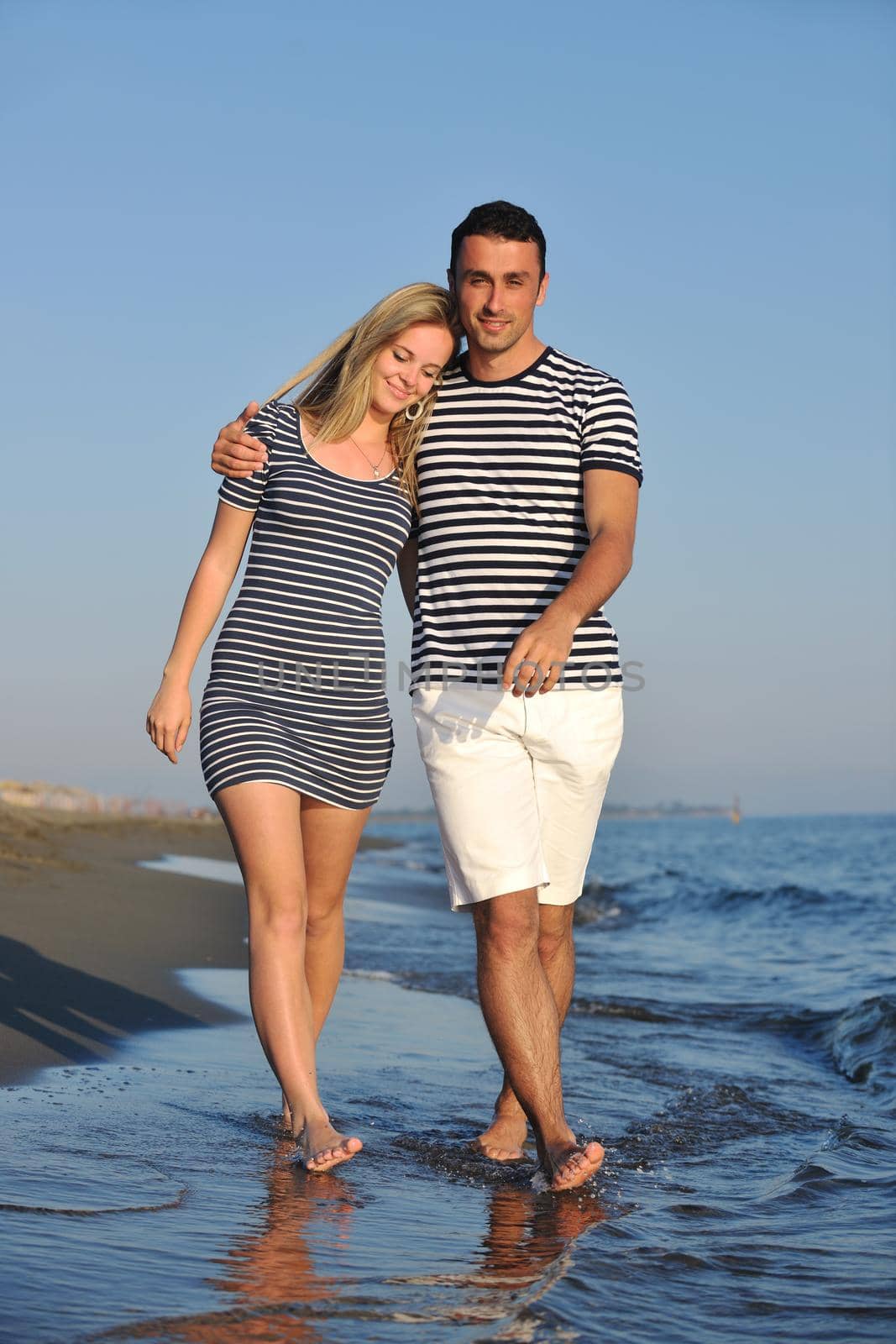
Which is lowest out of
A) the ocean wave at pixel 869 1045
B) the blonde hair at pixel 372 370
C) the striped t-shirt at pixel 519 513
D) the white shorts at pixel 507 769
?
the ocean wave at pixel 869 1045

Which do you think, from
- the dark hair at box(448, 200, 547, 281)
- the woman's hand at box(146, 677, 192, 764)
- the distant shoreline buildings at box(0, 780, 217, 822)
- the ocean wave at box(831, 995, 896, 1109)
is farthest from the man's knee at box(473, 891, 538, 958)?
the distant shoreline buildings at box(0, 780, 217, 822)

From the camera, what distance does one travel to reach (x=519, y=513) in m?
3.38

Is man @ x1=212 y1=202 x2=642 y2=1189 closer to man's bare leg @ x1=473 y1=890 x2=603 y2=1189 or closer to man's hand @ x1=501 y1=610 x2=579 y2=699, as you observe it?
man's bare leg @ x1=473 y1=890 x2=603 y2=1189

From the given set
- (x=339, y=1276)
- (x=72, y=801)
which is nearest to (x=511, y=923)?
(x=339, y=1276)

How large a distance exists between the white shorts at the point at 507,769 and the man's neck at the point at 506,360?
0.84 meters

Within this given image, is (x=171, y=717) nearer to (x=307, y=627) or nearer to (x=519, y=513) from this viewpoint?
(x=307, y=627)

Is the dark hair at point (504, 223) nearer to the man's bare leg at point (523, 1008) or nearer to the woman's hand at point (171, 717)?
the woman's hand at point (171, 717)

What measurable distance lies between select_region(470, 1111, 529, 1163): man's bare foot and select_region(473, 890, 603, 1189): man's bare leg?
27 cm

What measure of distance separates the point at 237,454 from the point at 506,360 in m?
0.75

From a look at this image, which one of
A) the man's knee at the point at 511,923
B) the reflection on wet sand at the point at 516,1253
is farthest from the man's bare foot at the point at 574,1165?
the man's knee at the point at 511,923

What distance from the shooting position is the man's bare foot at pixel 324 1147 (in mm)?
2998

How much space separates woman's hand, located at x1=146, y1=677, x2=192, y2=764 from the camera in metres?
3.34

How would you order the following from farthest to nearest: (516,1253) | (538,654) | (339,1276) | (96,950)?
(96,950), (538,654), (516,1253), (339,1276)

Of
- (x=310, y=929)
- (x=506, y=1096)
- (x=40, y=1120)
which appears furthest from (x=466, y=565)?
(x=40, y=1120)
